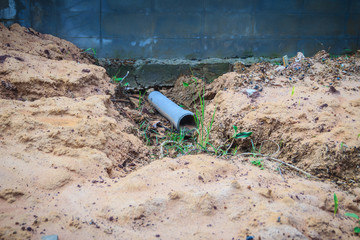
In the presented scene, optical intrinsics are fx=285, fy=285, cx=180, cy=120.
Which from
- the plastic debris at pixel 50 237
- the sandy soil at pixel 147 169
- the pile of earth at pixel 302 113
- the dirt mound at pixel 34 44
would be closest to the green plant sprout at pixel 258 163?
the sandy soil at pixel 147 169

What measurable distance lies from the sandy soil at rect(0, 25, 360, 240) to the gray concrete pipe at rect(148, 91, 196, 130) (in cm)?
66

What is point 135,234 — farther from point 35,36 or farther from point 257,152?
point 35,36

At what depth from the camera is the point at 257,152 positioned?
2.31m

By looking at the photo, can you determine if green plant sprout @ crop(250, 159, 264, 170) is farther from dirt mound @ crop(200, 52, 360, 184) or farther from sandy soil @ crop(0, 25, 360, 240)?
dirt mound @ crop(200, 52, 360, 184)

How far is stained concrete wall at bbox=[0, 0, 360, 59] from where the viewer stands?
13.4 ft

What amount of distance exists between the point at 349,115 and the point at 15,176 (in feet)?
7.74

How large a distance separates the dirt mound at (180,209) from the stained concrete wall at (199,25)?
295cm

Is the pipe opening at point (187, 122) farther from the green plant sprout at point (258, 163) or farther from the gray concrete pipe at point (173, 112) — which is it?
the green plant sprout at point (258, 163)

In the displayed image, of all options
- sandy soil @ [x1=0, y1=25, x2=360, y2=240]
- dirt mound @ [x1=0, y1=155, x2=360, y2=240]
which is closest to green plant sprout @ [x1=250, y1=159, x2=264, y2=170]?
sandy soil @ [x1=0, y1=25, x2=360, y2=240]

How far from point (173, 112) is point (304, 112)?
160 cm

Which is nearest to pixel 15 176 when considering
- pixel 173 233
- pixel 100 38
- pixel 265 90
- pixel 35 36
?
pixel 173 233

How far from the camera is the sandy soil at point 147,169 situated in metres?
1.25

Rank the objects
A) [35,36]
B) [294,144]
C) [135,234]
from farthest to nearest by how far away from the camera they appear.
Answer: [35,36] → [294,144] → [135,234]

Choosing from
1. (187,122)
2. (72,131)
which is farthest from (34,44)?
(187,122)
